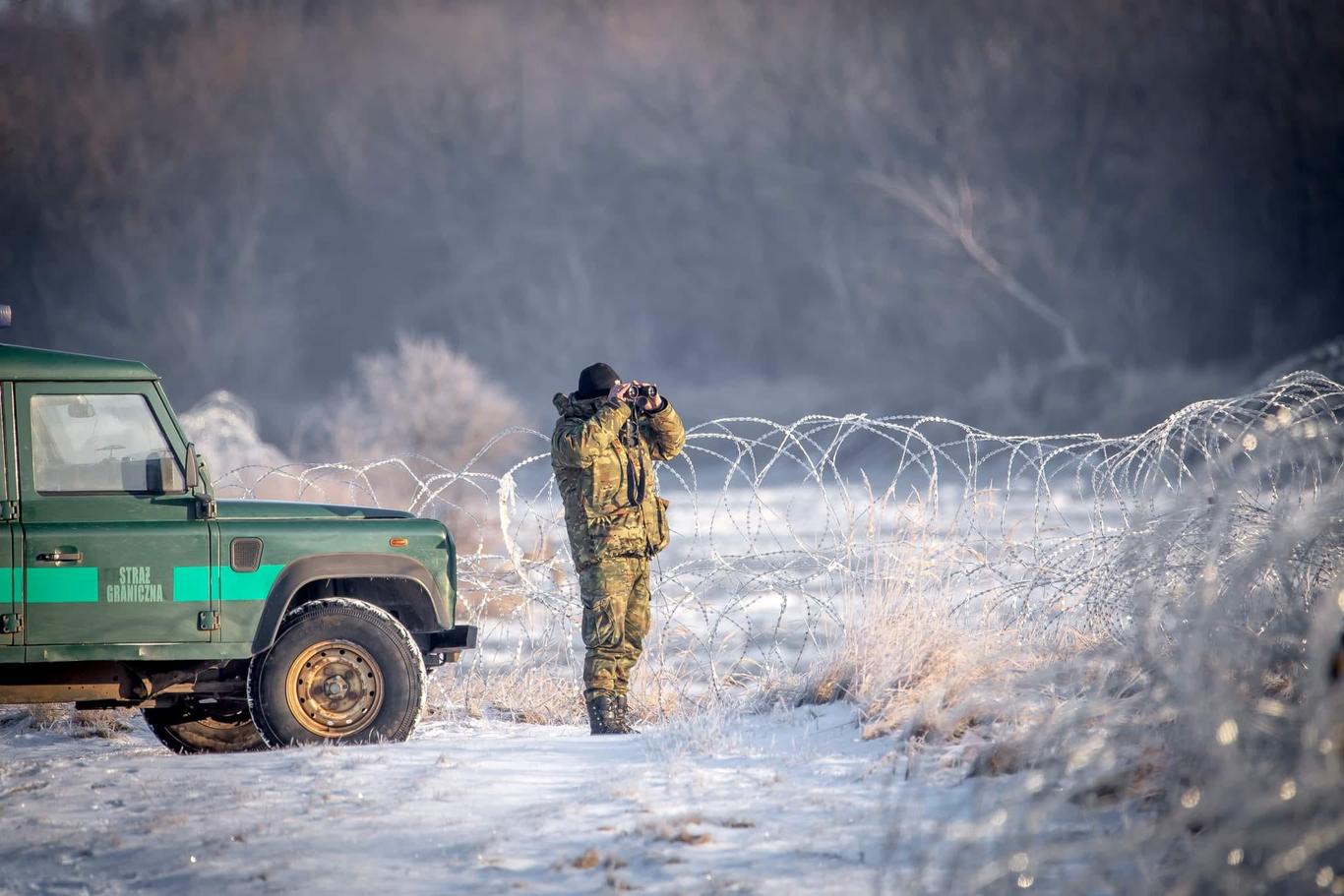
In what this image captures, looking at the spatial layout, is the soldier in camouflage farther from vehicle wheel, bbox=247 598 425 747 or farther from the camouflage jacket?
vehicle wheel, bbox=247 598 425 747

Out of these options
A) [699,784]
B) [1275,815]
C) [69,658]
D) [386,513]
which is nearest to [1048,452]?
[699,784]

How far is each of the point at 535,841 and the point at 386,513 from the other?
266 cm

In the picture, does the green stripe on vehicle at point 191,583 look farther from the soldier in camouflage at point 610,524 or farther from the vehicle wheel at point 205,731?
the soldier in camouflage at point 610,524

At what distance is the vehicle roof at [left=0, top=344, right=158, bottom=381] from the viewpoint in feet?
18.2

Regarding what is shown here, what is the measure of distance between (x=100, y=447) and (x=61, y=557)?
53 cm

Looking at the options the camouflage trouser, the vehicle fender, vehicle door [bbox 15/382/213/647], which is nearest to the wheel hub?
the vehicle fender

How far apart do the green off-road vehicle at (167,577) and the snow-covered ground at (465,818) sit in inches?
14.2

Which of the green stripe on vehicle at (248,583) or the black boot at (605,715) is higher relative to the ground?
the green stripe on vehicle at (248,583)

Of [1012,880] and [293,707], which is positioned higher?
[293,707]

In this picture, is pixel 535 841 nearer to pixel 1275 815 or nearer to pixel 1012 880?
pixel 1012 880

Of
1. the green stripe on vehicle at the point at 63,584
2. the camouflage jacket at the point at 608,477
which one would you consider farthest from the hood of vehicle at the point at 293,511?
the camouflage jacket at the point at 608,477

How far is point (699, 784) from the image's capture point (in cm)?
466

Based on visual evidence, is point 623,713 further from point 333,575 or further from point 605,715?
point 333,575

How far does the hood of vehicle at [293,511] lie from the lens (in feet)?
19.4
